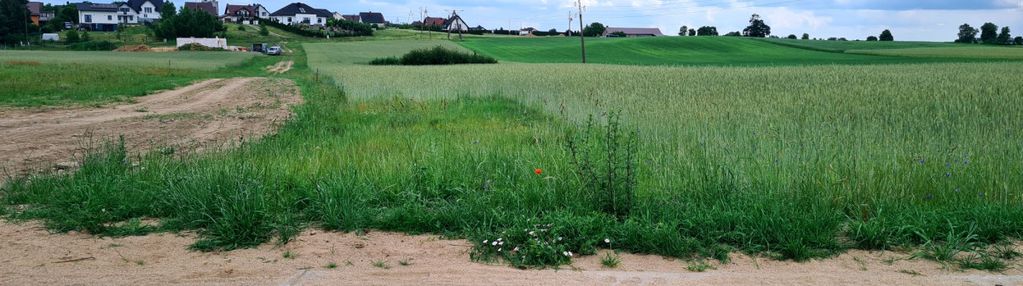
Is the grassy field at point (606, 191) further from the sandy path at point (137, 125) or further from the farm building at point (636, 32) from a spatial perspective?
the farm building at point (636, 32)

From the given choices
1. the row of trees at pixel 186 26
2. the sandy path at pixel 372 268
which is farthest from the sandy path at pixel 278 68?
the row of trees at pixel 186 26

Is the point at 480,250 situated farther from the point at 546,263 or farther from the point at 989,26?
the point at 989,26

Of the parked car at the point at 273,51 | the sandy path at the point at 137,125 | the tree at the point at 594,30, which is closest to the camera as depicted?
the sandy path at the point at 137,125

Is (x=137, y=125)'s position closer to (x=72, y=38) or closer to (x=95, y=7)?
(x=72, y=38)

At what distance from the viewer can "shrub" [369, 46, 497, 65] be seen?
6394 centimetres

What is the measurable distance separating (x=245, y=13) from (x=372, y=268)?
586ft

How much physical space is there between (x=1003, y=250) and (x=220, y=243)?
234 inches

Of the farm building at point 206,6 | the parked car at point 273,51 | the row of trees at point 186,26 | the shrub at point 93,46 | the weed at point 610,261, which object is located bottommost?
the weed at point 610,261

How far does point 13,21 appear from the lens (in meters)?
99.2

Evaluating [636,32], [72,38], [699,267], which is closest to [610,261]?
[699,267]

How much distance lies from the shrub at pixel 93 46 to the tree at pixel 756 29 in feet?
346

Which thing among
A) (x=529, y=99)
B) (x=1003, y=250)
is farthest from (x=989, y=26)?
(x=1003, y=250)

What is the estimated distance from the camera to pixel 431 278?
5086 millimetres

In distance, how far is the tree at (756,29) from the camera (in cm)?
14312
